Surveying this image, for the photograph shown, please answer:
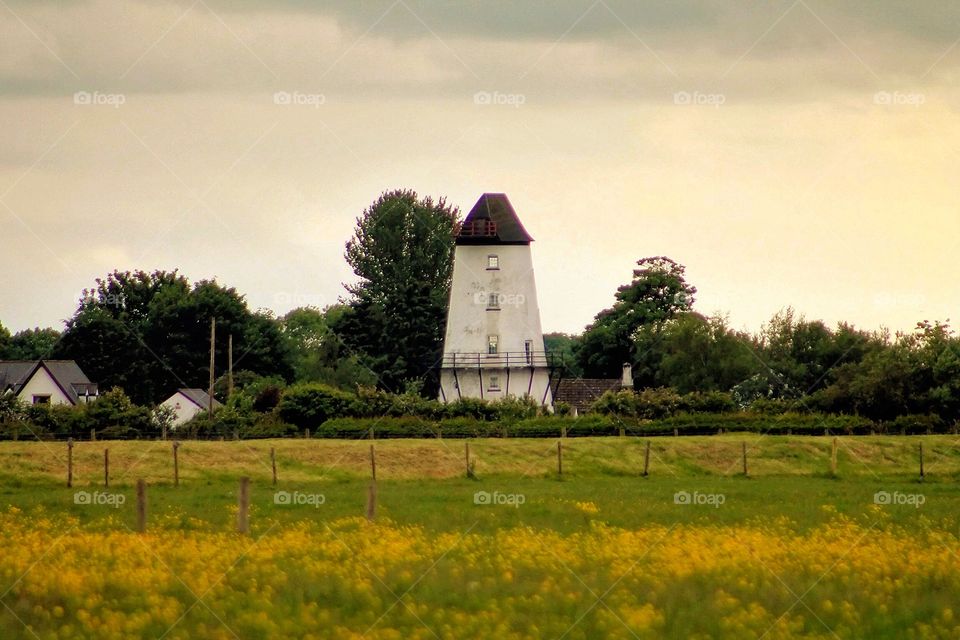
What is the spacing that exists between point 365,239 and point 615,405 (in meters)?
45.8

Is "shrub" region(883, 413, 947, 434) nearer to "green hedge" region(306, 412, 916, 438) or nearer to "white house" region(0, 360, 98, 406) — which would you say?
"green hedge" region(306, 412, 916, 438)

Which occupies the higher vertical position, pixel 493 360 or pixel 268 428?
pixel 493 360

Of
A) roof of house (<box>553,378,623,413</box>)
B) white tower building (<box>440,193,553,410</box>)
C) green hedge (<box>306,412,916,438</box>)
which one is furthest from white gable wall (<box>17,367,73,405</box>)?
green hedge (<box>306,412,916,438</box>)

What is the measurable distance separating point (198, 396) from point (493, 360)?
26.8 metres

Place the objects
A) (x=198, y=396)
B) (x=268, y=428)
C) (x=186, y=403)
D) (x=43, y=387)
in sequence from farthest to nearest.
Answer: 1. (x=198, y=396)
2. (x=186, y=403)
3. (x=43, y=387)
4. (x=268, y=428)

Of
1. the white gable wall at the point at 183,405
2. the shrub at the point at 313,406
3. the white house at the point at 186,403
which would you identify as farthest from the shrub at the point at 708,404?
the white gable wall at the point at 183,405

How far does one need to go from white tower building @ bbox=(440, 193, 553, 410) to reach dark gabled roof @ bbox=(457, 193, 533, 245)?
6 centimetres

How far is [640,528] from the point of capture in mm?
31516

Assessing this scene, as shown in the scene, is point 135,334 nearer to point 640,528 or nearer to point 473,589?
point 640,528

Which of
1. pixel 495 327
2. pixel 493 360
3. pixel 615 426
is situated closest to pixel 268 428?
pixel 615 426

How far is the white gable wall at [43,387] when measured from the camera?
323 feet

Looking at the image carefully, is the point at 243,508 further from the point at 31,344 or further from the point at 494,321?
the point at 31,344

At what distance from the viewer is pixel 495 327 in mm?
84812

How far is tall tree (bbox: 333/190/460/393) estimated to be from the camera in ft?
317
